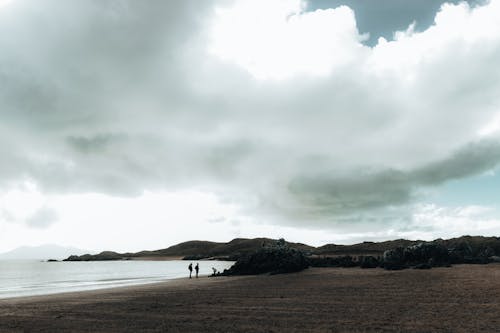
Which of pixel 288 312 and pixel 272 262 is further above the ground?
pixel 272 262

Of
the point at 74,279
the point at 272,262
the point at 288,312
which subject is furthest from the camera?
the point at 74,279

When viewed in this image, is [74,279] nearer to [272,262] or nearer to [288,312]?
[272,262]

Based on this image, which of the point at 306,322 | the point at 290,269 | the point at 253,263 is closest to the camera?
the point at 306,322

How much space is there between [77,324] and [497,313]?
70.9 feet

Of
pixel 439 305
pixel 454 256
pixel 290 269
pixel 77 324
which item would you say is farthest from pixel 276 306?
pixel 454 256

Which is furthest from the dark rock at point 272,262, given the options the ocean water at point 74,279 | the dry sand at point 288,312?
the dry sand at point 288,312

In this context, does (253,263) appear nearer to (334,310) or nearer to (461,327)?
(334,310)

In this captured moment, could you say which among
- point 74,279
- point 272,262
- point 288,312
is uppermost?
point 272,262

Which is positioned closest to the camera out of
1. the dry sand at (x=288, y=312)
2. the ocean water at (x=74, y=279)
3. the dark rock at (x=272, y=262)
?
the dry sand at (x=288, y=312)

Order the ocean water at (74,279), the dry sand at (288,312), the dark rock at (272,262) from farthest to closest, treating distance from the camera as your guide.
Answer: the dark rock at (272,262)
the ocean water at (74,279)
the dry sand at (288,312)

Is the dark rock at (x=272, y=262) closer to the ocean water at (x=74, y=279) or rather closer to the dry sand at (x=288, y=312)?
the ocean water at (x=74, y=279)

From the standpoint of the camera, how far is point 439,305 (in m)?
22.6

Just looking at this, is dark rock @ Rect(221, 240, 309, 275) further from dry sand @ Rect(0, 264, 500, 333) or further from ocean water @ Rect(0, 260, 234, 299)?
dry sand @ Rect(0, 264, 500, 333)

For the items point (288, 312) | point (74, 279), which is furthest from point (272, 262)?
point (288, 312)
